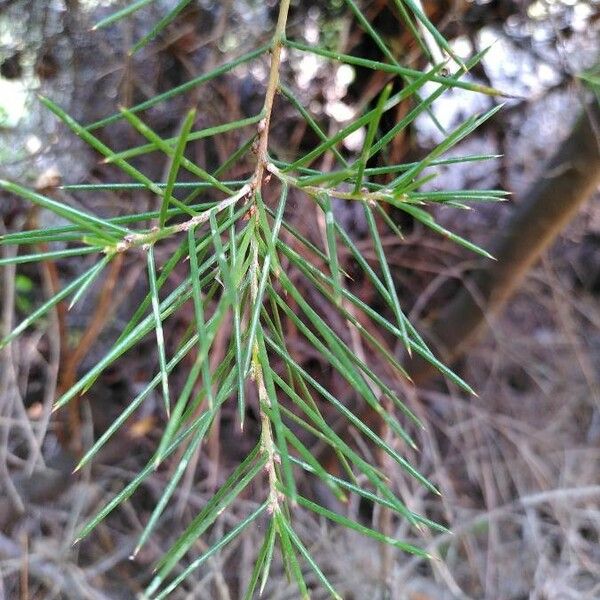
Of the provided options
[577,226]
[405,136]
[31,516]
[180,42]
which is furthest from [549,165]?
[31,516]

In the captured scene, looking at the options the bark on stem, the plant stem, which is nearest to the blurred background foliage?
the bark on stem

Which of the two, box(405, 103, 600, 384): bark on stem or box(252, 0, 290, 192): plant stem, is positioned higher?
box(252, 0, 290, 192): plant stem

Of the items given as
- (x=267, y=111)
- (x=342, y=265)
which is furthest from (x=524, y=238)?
(x=267, y=111)

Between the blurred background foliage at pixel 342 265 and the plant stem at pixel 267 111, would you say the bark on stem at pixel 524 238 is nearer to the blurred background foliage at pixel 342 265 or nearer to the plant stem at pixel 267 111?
the blurred background foliage at pixel 342 265

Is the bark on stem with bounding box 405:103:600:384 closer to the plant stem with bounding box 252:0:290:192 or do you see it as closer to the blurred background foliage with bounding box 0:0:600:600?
the blurred background foliage with bounding box 0:0:600:600

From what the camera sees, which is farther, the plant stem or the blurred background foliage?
the blurred background foliage

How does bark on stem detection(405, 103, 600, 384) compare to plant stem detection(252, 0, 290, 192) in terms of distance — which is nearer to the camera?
plant stem detection(252, 0, 290, 192)

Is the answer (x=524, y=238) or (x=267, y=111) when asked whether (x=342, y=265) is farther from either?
(x=267, y=111)

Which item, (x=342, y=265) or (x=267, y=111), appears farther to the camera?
(x=342, y=265)

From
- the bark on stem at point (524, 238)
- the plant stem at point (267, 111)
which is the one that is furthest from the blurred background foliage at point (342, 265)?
the plant stem at point (267, 111)

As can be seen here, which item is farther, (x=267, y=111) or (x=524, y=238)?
(x=524, y=238)

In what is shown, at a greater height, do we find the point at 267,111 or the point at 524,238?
the point at 267,111

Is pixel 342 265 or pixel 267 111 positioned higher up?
pixel 267 111
